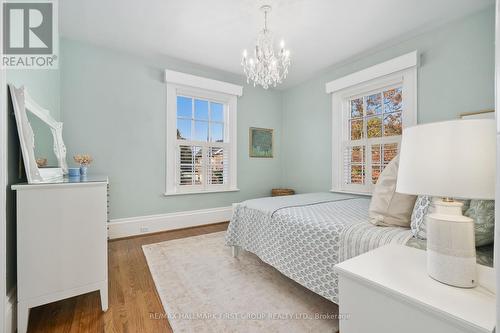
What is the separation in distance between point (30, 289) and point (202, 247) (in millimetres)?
1633

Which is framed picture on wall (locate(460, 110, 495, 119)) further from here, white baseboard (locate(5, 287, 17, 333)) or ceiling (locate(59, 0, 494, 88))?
white baseboard (locate(5, 287, 17, 333))

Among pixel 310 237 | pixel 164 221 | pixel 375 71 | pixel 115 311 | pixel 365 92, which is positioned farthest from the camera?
pixel 164 221

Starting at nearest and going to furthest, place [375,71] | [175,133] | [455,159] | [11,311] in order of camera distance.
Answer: [455,159], [11,311], [375,71], [175,133]

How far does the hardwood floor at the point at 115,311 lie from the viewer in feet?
4.70

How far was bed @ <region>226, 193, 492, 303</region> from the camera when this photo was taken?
4.77ft

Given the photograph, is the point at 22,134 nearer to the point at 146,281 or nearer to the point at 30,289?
the point at 30,289

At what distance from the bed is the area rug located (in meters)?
0.16

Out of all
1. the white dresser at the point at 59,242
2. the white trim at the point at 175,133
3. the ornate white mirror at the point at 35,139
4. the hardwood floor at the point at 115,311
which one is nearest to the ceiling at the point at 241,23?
the white trim at the point at 175,133

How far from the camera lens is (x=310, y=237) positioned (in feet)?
5.55

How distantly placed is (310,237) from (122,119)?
9.78ft

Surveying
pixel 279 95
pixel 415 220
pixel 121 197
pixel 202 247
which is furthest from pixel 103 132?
pixel 415 220

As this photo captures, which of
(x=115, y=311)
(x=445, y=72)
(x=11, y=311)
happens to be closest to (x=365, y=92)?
(x=445, y=72)

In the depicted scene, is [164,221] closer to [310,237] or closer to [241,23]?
[310,237]

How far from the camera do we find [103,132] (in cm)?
306
